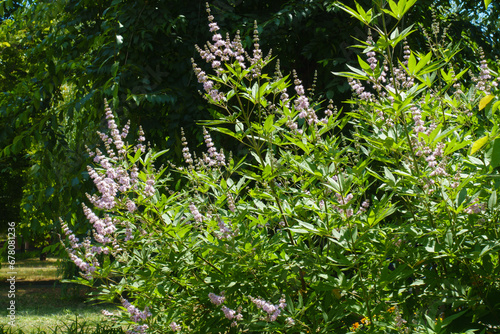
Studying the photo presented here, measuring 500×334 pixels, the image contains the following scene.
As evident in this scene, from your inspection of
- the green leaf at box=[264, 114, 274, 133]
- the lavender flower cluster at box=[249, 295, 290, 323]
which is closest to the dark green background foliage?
the green leaf at box=[264, 114, 274, 133]

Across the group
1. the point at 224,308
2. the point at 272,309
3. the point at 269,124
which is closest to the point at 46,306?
the point at 224,308

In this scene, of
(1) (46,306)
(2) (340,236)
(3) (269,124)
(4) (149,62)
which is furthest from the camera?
(1) (46,306)

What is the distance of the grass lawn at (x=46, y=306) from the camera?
661cm

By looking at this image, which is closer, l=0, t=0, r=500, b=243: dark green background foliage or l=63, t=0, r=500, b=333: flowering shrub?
l=63, t=0, r=500, b=333: flowering shrub

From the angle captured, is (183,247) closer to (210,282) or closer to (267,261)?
(210,282)

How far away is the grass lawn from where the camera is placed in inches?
260

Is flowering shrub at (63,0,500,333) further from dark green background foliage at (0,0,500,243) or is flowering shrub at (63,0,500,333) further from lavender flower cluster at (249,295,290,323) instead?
dark green background foliage at (0,0,500,243)

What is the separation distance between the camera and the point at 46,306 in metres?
9.54

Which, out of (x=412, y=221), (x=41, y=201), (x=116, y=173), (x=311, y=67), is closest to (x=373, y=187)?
(x=311, y=67)

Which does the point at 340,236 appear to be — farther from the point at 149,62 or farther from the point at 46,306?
the point at 46,306

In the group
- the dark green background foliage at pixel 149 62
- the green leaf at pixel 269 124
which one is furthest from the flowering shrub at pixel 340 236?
the dark green background foliage at pixel 149 62

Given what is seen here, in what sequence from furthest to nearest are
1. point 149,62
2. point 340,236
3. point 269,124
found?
point 149,62
point 269,124
point 340,236

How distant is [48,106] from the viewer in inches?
217

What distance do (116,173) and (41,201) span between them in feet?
11.0
